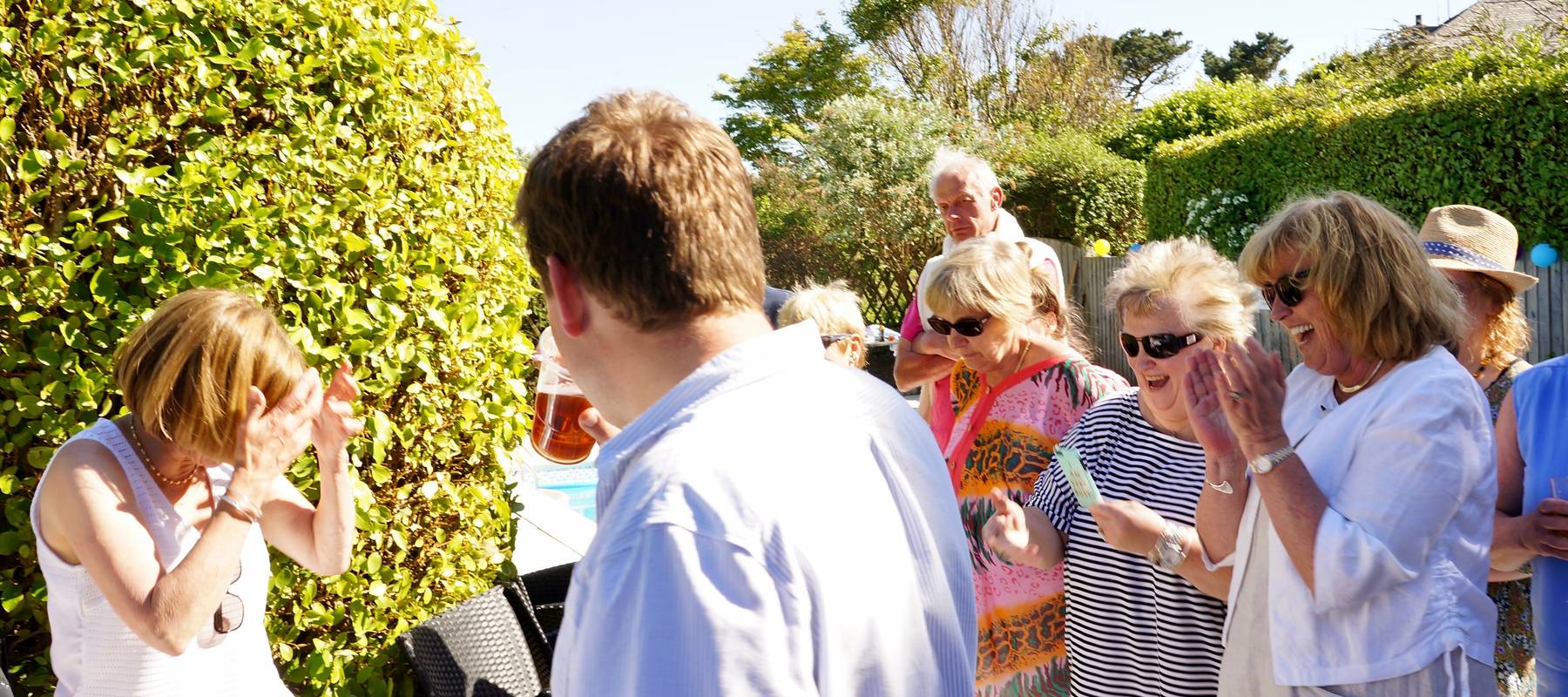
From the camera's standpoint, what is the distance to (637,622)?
1.14 meters

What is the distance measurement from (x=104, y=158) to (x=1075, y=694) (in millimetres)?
2632

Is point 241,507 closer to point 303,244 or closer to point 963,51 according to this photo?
point 303,244

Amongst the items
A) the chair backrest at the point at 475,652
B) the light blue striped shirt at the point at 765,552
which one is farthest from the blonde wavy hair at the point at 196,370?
the light blue striped shirt at the point at 765,552

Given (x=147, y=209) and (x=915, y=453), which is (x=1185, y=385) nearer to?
(x=915, y=453)

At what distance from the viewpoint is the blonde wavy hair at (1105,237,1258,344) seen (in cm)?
265

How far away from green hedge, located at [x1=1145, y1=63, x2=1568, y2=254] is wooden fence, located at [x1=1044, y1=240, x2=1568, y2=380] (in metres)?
0.43

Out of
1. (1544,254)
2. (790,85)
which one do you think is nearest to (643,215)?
(1544,254)

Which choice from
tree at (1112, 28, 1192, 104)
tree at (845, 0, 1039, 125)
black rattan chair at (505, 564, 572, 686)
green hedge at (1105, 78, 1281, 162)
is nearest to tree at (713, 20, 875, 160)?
tree at (845, 0, 1039, 125)

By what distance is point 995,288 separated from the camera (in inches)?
127

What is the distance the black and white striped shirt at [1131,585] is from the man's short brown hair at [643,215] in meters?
1.65

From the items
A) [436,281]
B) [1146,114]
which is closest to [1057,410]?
[436,281]

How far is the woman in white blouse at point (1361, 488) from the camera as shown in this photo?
2043mm

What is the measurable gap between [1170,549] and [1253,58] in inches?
2381

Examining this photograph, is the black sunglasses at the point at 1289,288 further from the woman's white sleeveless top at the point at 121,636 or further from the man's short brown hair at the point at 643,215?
the woman's white sleeveless top at the point at 121,636
